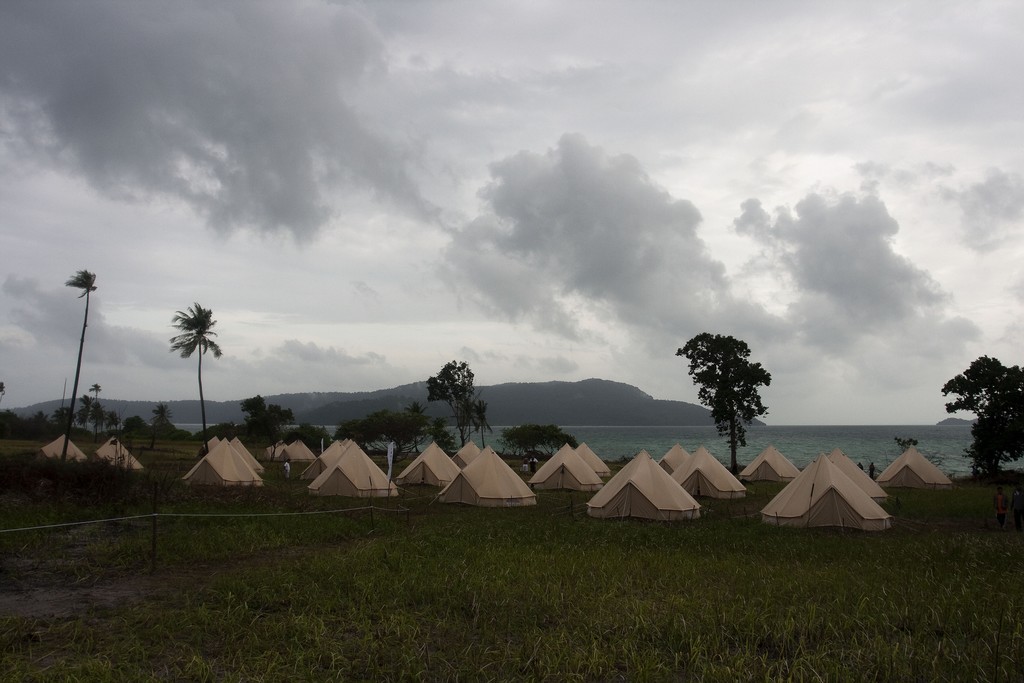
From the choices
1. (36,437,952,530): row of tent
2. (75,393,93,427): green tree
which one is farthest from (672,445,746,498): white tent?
(75,393,93,427): green tree

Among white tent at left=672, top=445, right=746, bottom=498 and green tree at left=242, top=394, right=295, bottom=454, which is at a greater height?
green tree at left=242, top=394, right=295, bottom=454

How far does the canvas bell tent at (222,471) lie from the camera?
32250 millimetres

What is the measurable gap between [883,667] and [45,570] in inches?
601

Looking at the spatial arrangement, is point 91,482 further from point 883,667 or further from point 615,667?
point 883,667

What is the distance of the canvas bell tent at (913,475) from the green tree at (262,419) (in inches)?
2336

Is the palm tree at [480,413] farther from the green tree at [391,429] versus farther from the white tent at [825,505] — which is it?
the white tent at [825,505]

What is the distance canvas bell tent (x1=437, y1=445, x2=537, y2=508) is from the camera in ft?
92.7

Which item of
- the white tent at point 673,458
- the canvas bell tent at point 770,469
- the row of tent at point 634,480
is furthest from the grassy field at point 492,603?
the canvas bell tent at point 770,469

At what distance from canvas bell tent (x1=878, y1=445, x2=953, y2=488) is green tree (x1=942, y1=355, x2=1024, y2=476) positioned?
3899mm

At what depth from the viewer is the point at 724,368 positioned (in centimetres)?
4891

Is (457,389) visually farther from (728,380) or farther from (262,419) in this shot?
(728,380)

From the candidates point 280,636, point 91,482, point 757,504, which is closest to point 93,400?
point 91,482

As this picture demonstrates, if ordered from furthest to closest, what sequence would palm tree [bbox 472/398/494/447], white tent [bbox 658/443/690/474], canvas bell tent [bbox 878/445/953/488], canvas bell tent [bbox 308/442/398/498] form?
1. palm tree [bbox 472/398/494/447]
2. white tent [bbox 658/443/690/474]
3. canvas bell tent [bbox 878/445/953/488]
4. canvas bell tent [bbox 308/442/398/498]

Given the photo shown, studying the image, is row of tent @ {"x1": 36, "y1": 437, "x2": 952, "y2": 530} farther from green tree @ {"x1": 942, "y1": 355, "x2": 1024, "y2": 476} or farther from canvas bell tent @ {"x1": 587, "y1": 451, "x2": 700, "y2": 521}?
green tree @ {"x1": 942, "y1": 355, "x2": 1024, "y2": 476}
